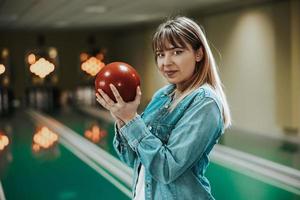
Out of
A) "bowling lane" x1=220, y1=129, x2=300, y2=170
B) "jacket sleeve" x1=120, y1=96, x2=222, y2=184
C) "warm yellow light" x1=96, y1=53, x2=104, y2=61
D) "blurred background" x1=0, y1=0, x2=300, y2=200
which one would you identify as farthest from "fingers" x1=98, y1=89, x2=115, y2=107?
"warm yellow light" x1=96, y1=53, x2=104, y2=61

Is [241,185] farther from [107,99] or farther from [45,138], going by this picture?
[45,138]

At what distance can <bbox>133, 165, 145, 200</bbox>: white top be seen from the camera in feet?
4.21

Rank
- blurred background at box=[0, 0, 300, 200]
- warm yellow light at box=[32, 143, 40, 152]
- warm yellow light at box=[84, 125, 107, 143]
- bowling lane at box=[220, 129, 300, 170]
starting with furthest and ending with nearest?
1. warm yellow light at box=[84, 125, 107, 143]
2. warm yellow light at box=[32, 143, 40, 152]
3. bowling lane at box=[220, 129, 300, 170]
4. blurred background at box=[0, 0, 300, 200]

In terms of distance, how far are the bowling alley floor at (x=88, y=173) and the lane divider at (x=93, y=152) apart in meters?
0.08

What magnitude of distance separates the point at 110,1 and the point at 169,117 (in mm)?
7038

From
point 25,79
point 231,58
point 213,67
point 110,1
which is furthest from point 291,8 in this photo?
point 25,79

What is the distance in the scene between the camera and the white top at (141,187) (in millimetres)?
1282

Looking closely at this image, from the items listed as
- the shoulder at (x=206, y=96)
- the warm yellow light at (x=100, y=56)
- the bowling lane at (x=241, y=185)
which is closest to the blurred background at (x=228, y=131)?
the bowling lane at (x=241, y=185)

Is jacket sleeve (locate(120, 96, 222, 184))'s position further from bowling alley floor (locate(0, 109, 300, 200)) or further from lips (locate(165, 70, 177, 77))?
bowling alley floor (locate(0, 109, 300, 200))

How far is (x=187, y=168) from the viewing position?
1131 millimetres

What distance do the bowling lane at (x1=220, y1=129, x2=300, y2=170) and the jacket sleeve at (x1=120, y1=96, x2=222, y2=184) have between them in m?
4.58

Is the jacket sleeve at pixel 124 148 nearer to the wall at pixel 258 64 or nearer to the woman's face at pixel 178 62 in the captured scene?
the woman's face at pixel 178 62

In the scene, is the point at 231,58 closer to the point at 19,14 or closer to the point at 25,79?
the point at 19,14

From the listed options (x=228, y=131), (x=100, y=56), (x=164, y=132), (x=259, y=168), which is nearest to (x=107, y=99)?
(x=164, y=132)
